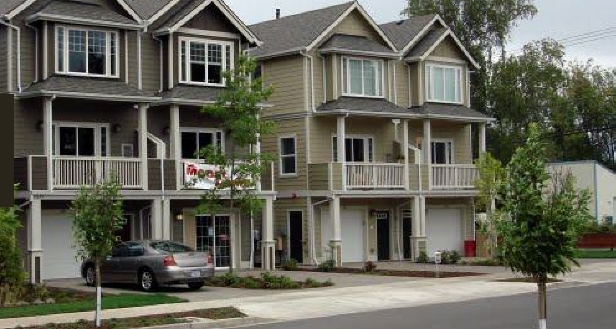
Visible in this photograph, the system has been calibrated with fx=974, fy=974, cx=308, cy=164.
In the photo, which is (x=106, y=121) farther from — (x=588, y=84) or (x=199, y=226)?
(x=588, y=84)

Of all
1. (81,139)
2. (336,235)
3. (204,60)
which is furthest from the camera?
(336,235)

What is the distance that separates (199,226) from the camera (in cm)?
3609

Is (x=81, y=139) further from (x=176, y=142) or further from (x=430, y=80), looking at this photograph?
(x=430, y=80)

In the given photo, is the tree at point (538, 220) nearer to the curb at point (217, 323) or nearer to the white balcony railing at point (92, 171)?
the curb at point (217, 323)

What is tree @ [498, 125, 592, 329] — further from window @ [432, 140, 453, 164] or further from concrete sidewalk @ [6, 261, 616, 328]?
window @ [432, 140, 453, 164]

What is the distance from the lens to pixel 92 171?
3097cm

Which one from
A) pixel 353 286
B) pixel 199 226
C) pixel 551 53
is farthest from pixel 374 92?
pixel 551 53

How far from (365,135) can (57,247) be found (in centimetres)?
1450

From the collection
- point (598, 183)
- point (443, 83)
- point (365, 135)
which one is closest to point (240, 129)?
point (365, 135)

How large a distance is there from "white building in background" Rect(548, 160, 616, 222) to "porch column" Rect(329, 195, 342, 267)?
868 inches

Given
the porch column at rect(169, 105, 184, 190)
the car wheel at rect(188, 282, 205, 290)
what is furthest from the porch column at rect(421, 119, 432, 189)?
the car wheel at rect(188, 282, 205, 290)

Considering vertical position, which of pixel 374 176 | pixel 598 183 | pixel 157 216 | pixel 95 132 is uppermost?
pixel 95 132

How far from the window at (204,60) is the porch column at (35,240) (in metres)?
7.47

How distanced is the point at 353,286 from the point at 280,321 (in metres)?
8.06
